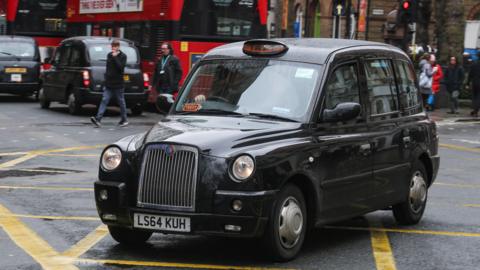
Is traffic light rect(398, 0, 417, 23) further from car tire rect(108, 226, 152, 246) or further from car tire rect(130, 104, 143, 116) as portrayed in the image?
car tire rect(108, 226, 152, 246)

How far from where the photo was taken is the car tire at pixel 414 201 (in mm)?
9422

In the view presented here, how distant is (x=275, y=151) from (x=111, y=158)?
1295mm

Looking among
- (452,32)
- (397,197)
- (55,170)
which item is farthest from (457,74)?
(397,197)

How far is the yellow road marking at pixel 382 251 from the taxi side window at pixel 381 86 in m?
1.10

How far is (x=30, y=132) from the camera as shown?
736 inches

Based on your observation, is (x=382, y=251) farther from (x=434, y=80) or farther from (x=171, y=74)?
(x=434, y=80)

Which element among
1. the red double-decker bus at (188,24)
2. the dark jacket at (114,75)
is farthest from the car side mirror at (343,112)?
the red double-decker bus at (188,24)

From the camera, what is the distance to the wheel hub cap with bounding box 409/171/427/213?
952 centimetres

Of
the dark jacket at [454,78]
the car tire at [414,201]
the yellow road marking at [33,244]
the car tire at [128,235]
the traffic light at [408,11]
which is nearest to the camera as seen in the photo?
the yellow road marking at [33,244]

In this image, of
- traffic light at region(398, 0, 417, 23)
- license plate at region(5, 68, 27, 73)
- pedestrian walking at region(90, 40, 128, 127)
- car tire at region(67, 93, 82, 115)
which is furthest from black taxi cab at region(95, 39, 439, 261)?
license plate at region(5, 68, 27, 73)

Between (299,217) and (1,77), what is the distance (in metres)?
20.9

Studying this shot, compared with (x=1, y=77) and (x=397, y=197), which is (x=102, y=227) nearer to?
(x=397, y=197)

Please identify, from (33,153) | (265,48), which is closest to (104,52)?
(33,153)

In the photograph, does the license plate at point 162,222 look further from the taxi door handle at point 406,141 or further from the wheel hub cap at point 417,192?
the wheel hub cap at point 417,192
